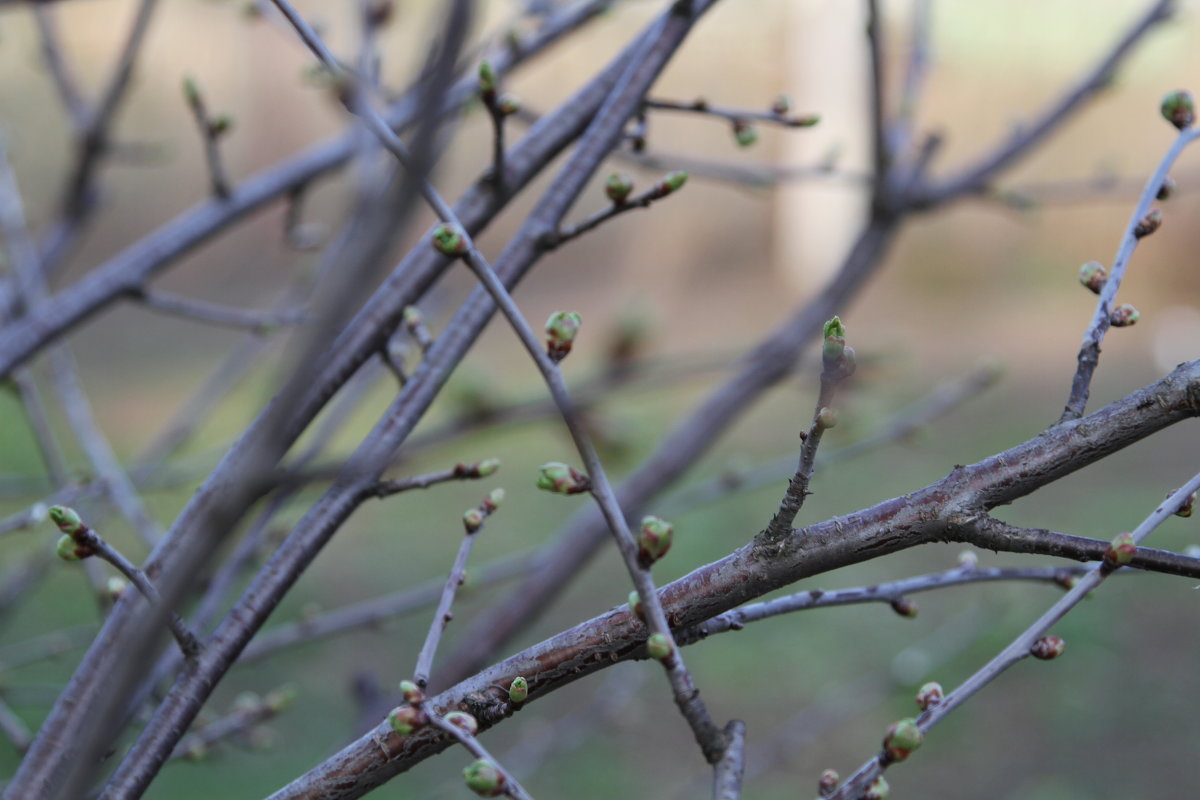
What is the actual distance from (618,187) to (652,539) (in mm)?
250

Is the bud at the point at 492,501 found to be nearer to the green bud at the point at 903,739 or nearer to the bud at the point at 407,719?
the bud at the point at 407,719

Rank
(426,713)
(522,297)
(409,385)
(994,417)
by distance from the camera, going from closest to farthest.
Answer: (426,713) < (409,385) < (994,417) < (522,297)

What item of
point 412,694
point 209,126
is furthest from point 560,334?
point 209,126

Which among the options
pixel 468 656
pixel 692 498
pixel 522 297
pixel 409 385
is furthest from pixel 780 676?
pixel 522 297

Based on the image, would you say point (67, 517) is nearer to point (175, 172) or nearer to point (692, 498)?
point (692, 498)

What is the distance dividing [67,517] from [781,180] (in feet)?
3.30

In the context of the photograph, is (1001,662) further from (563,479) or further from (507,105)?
(507,105)

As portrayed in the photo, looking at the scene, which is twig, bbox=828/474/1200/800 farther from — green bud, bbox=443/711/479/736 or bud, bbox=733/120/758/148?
bud, bbox=733/120/758/148

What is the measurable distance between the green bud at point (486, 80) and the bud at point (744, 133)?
0.73 ft

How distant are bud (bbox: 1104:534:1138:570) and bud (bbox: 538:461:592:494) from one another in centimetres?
23

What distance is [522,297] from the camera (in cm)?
797

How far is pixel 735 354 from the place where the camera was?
1312 millimetres

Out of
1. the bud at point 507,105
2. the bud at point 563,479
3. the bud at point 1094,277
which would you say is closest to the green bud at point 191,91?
the bud at point 507,105

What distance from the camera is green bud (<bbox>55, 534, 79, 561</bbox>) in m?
0.50
